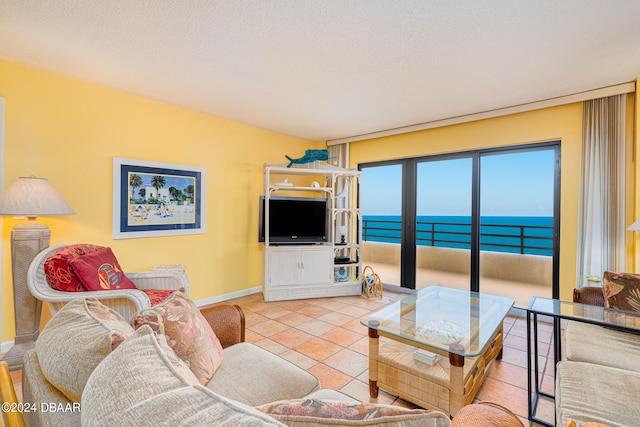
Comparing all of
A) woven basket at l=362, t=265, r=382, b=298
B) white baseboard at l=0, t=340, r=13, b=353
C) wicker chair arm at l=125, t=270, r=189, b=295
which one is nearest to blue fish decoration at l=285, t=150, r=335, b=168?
woven basket at l=362, t=265, r=382, b=298

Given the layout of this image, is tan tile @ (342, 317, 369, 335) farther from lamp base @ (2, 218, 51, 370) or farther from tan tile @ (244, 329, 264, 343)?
lamp base @ (2, 218, 51, 370)

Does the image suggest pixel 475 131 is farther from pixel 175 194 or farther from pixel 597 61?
pixel 175 194

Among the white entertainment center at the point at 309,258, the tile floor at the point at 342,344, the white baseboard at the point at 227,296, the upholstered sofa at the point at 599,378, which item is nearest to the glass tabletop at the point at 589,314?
the upholstered sofa at the point at 599,378

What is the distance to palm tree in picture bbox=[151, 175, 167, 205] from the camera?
3246 mm

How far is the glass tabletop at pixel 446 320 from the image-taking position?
5.79 feet

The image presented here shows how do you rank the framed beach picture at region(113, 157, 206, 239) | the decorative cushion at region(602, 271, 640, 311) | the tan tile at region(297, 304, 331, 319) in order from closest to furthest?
the decorative cushion at region(602, 271, 640, 311) < the framed beach picture at region(113, 157, 206, 239) < the tan tile at region(297, 304, 331, 319)

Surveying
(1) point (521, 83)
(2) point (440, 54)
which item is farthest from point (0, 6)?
(1) point (521, 83)

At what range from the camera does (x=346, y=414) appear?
60 centimetres

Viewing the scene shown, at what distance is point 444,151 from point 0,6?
431cm

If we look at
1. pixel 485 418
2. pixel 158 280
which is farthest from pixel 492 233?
pixel 158 280

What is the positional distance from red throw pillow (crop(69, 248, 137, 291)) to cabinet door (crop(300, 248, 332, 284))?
6.97 feet

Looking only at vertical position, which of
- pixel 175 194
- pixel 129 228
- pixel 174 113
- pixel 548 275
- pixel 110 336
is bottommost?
pixel 548 275

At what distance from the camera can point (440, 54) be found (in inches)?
89.2

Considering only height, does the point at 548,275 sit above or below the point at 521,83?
below
